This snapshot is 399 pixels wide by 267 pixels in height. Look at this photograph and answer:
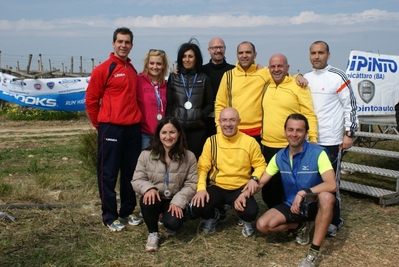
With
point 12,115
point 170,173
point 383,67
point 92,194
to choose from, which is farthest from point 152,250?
point 12,115

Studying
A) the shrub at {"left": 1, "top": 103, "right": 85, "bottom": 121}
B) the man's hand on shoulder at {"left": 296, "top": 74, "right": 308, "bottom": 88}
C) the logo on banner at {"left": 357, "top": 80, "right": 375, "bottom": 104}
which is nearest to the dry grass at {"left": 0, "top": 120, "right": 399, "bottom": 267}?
the man's hand on shoulder at {"left": 296, "top": 74, "right": 308, "bottom": 88}

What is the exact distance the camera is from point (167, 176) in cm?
412

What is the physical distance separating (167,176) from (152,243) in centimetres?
62

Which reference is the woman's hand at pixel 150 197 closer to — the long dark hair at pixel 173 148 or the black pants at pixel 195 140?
the long dark hair at pixel 173 148

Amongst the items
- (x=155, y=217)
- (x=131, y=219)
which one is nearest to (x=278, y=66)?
(x=155, y=217)

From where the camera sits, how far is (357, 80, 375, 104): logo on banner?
761 centimetres

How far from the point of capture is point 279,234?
4.35 metres

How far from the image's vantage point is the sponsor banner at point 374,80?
24.6 feet

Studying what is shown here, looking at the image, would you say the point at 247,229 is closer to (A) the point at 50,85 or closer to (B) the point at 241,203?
(B) the point at 241,203

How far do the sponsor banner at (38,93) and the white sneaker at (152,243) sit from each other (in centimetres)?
1350

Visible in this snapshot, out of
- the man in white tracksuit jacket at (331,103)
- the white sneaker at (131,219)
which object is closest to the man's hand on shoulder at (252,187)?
the man in white tracksuit jacket at (331,103)

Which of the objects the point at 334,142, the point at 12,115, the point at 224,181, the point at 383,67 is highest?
the point at 383,67

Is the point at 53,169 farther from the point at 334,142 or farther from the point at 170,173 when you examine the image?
the point at 334,142

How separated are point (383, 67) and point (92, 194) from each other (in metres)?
5.55
